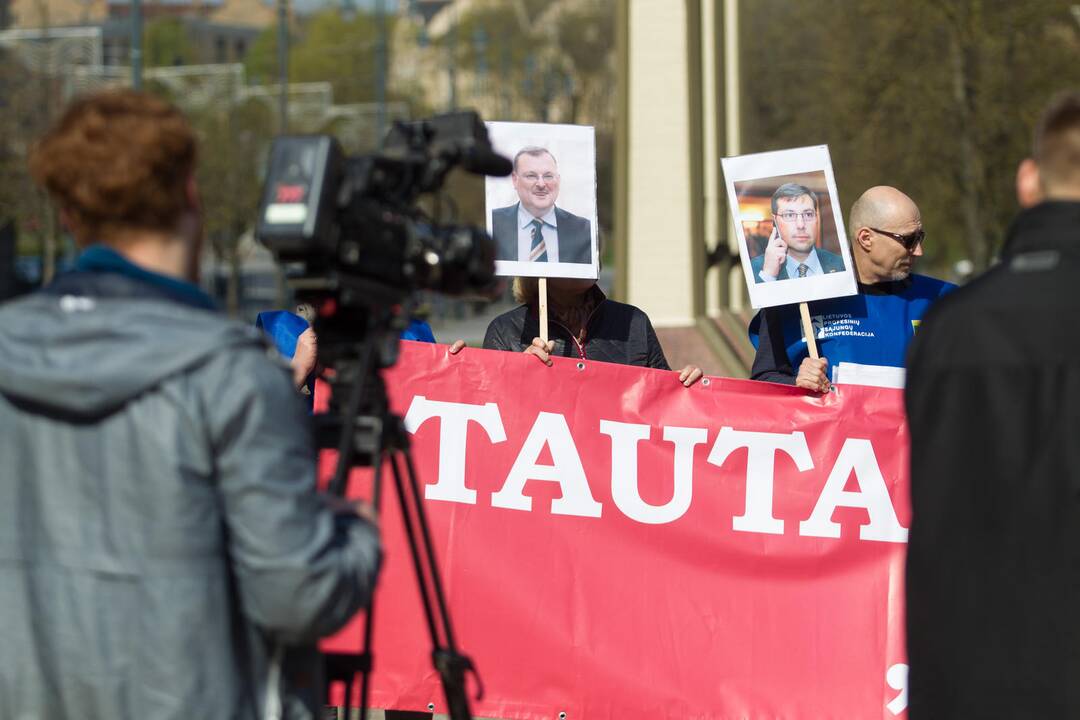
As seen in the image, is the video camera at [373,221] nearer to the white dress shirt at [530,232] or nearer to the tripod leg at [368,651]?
the tripod leg at [368,651]

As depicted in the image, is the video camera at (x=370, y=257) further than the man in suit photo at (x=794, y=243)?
No

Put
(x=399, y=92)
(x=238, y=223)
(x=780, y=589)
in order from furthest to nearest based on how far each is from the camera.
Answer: (x=399, y=92), (x=238, y=223), (x=780, y=589)

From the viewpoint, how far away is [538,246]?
579cm

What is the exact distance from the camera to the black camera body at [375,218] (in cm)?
300

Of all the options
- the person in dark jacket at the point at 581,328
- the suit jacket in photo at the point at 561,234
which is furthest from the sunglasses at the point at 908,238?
the suit jacket in photo at the point at 561,234

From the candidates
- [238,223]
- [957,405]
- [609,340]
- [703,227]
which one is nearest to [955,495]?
[957,405]

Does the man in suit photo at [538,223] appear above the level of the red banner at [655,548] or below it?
above

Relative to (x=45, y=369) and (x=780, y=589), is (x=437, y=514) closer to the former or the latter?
(x=780, y=589)

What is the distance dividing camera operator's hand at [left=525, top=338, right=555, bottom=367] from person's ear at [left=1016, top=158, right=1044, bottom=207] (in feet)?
8.49

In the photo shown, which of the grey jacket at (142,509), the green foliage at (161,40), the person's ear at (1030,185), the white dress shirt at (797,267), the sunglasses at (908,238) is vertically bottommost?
the grey jacket at (142,509)

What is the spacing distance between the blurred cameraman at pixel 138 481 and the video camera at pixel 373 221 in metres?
0.27

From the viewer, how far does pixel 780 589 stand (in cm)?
554

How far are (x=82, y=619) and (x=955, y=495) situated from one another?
5.65 feet

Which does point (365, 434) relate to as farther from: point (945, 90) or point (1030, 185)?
point (945, 90)
